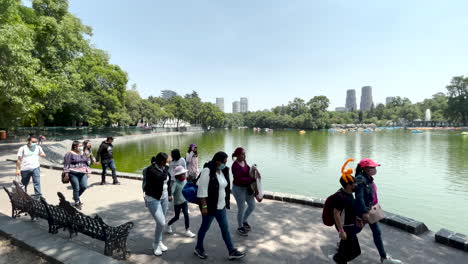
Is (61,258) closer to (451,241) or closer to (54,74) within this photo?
(451,241)

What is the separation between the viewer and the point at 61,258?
3.36 metres

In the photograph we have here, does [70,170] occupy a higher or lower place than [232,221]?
higher

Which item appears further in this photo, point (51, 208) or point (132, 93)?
point (132, 93)

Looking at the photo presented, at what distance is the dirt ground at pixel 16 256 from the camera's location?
3558 mm

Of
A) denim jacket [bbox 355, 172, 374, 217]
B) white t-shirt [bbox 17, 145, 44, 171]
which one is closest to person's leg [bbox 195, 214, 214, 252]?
denim jacket [bbox 355, 172, 374, 217]

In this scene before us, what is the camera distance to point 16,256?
3688 millimetres

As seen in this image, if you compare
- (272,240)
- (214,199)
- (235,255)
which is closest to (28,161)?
(214,199)

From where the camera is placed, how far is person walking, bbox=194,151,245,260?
362cm

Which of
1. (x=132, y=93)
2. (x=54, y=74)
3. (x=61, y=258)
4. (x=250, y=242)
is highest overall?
(x=132, y=93)

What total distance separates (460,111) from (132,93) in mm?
91952

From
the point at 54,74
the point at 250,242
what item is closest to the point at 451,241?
the point at 250,242

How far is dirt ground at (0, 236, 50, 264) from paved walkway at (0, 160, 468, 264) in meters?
0.57

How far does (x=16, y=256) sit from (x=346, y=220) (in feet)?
16.0

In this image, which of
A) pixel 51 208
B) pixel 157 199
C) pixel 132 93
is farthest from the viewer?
pixel 132 93
